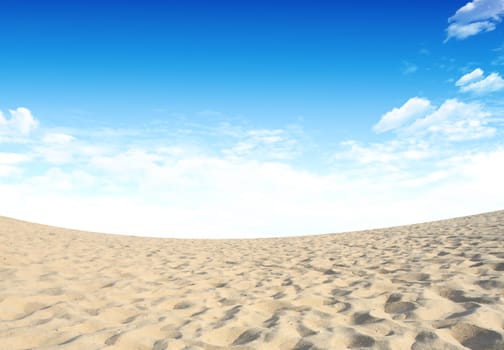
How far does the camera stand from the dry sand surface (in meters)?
3.18

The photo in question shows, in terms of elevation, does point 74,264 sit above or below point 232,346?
above

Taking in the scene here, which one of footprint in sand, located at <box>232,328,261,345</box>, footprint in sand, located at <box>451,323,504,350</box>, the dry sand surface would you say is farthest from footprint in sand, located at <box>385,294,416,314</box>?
footprint in sand, located at <box>232,328,261,345</box>

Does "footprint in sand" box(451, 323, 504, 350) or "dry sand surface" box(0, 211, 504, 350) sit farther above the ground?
"dry sand surface" box(0, 211, 504, 350)

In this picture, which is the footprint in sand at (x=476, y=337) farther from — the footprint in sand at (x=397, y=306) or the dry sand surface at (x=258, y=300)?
the footprint in sand at (x=397, y=306)

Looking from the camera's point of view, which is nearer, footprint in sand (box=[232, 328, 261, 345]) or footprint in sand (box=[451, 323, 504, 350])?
footprint in sand (box=[451, 323, 504, 350])

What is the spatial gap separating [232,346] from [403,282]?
294cm

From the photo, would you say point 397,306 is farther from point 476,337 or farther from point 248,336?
point 248,336

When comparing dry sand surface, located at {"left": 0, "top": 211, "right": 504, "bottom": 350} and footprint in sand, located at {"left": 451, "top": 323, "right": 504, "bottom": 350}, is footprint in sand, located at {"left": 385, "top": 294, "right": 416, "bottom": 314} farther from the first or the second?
footprint in sand, located at {"left": 451, "top": 323, "right": 504, "bottom": 350}

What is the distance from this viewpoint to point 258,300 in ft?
14.8

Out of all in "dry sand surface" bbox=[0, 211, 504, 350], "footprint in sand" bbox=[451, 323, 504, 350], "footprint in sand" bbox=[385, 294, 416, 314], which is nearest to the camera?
"footprint in sand" bbox=[451, 323, 504, 350]

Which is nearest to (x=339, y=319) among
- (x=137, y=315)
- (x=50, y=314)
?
(x=137, y=315)

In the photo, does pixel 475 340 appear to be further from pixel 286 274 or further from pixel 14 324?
pixel 14 324

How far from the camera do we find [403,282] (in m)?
5.04

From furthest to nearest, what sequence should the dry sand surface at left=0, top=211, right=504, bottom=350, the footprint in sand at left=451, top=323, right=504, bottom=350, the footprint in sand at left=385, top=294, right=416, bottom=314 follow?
1. the footprint in sand at left=385, top=294, right=416, bottom=314
2. the dry sand surface at left=0, top=211, right=504, bottom=350
3. the footprint in sand at left=451, top=323, right=504, bottom=350
